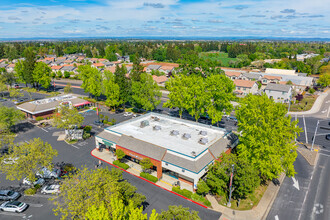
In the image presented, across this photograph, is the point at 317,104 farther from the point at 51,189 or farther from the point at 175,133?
the point at 51,189

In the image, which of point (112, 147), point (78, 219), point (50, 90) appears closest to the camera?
point (78, 219)

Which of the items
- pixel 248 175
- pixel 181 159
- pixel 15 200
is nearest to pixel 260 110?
pixel 248 175

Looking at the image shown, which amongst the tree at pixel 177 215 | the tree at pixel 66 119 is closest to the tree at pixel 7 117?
the tree at pixel 66 119

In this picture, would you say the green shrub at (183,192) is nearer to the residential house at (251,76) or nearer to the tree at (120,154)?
the tree at (120,154)

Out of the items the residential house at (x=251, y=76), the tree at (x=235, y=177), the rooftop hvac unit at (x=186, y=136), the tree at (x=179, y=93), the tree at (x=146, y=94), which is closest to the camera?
the tree at (x=235, y=177)

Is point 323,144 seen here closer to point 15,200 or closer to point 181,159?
point 181,159

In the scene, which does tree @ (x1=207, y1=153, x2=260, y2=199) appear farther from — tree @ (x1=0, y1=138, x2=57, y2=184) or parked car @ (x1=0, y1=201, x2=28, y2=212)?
parked car @ (x1=0, y1=201, x2=28, y2=212)

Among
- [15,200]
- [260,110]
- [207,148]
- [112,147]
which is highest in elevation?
[260,110]
